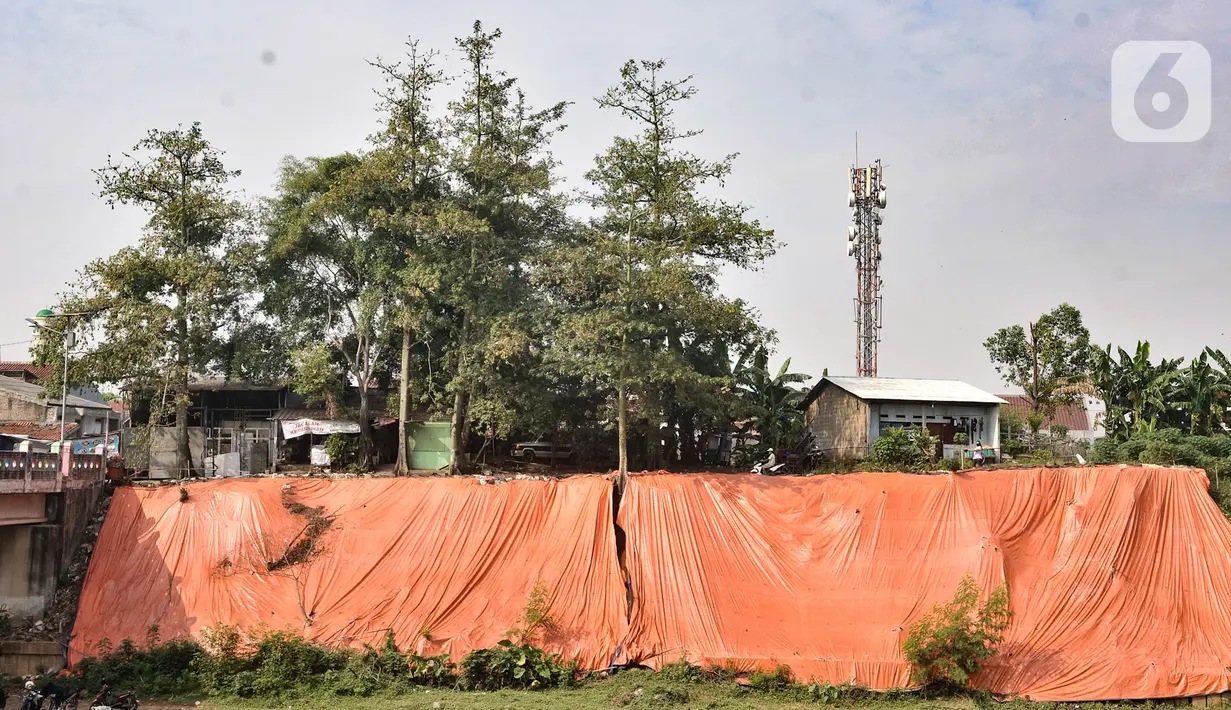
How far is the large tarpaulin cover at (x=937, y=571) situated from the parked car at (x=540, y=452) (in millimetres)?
12526

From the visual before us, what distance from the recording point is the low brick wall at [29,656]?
20453 mm

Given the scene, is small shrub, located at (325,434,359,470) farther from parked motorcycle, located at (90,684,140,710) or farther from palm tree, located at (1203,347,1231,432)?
palm tree, located at (1203,347,1231,432)

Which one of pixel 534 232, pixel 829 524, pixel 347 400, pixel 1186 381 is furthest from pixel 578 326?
pixel 1186 381

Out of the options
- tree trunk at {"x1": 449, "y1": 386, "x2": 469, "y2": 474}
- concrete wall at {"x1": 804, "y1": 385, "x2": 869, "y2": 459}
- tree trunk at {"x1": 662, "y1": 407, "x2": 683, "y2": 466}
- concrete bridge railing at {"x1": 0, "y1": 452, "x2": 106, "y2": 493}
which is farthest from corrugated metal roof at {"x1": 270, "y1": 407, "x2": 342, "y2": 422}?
concrete wall at {"x1": 804, "y1": 385, "x2": 869, "y2": 459}

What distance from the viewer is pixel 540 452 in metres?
35.0

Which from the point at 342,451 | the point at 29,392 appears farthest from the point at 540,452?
Answer: the point at 29,392

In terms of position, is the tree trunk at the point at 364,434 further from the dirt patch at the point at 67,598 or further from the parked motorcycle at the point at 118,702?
the parked motorcycle at the point at 118,702

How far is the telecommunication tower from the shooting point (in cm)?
4516

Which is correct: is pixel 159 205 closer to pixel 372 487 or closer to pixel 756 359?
pixel 372 487

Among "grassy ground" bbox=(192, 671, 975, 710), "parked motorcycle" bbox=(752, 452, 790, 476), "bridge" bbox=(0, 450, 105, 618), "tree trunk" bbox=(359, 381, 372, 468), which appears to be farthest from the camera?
"tree trunk" bbox=(359, 381, 372, 468)

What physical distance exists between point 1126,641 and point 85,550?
2435 centimetres

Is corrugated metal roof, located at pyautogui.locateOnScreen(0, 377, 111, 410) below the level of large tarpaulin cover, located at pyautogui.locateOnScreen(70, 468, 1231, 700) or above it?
above

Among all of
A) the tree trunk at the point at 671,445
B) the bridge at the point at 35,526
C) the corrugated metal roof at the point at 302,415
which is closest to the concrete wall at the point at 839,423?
the tree trunk at the point at 671,445

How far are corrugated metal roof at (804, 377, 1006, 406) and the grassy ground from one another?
1476 centimetres
